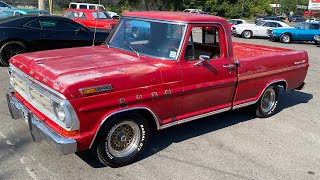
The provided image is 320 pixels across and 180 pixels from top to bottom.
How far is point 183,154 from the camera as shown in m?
4.46

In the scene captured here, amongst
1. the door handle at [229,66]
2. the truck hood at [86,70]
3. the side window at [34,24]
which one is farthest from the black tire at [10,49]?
the door handle at [229,66]

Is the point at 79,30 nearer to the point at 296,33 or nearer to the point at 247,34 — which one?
the point at 296,33

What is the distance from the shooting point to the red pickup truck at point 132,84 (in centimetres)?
357

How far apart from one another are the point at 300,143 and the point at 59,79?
3.67 m

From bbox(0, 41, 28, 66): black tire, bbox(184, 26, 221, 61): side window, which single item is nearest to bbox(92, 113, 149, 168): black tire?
bbox(184, 26, 221, 61): side window

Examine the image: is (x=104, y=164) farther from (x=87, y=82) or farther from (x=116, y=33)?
(x=116, y=33)

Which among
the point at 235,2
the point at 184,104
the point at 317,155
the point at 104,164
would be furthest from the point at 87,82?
the point at 235,2

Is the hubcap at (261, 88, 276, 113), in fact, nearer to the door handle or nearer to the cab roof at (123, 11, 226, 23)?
the door handle

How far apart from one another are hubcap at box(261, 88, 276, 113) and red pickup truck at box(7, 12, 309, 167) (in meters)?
0.44

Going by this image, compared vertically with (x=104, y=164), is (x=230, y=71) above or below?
above

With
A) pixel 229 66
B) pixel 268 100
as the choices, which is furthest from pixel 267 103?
pixel 229 66

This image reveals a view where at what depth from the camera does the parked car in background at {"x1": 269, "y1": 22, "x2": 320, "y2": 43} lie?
22172 millimetres

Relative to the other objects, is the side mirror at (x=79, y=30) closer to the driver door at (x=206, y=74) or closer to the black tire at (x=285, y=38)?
the driver door at (x=206, y=74)

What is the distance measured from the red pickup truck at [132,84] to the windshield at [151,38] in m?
0.01
